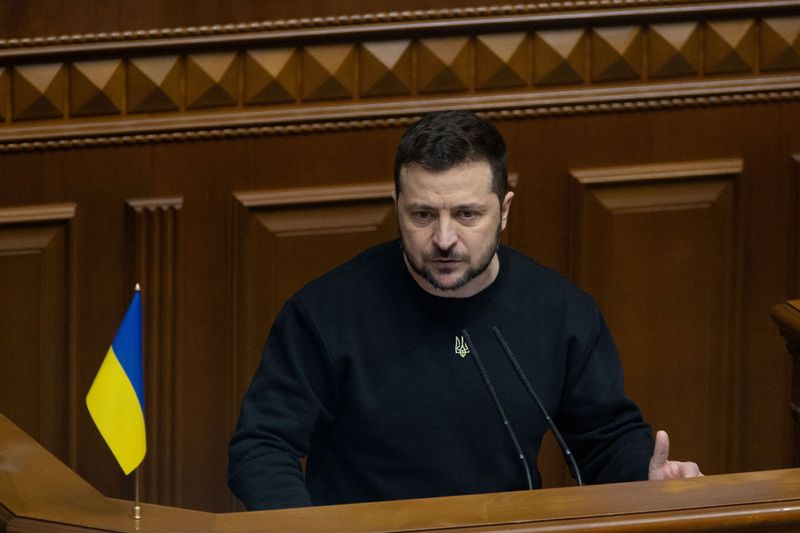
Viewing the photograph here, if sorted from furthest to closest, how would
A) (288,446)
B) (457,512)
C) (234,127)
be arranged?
(234,127) < (288,446) < (457,512)

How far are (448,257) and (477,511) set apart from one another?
742mm

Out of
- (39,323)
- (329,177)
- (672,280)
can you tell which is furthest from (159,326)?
(672,280)

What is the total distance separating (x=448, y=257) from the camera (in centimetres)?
285

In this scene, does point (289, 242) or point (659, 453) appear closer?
point (659, 453)

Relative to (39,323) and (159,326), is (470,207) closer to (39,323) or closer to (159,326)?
(159,326)

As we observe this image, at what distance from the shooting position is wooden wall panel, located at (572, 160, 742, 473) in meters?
4.06

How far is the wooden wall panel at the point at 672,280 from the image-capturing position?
160 inches

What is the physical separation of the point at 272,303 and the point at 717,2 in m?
1.25

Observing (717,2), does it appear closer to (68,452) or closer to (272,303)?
(272,303)

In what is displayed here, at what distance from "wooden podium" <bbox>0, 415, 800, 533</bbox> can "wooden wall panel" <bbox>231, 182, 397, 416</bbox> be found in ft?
5.30

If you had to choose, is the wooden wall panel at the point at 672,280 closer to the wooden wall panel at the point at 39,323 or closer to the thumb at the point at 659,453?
the wooden wall panel at the point at 39,323

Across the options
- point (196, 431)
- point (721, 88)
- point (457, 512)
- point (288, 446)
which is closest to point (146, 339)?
point (196, 431)

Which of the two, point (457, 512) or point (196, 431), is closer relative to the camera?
point (457, 512)

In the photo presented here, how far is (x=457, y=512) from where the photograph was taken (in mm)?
2174
